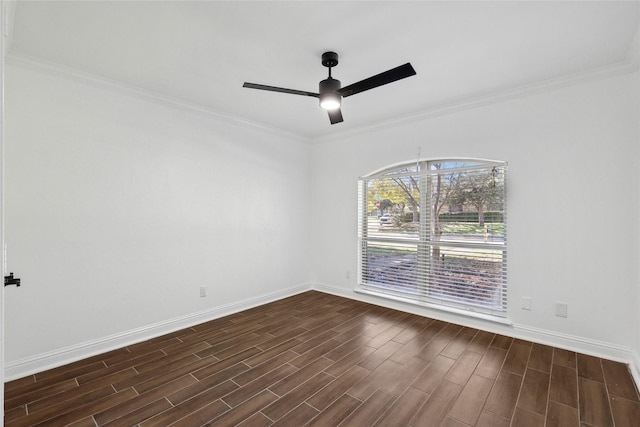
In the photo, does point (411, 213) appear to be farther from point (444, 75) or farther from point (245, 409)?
point (245, 409)

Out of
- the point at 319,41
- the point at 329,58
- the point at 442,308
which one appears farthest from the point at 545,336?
the point at 319,41

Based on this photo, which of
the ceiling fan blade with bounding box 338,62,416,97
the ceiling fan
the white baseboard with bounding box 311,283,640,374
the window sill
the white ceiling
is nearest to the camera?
the white ceiling

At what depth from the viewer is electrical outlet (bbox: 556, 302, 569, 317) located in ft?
9.55

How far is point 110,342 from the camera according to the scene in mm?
2914

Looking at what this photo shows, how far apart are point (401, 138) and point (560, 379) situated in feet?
9.65

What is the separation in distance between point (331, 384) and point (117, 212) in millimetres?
2533

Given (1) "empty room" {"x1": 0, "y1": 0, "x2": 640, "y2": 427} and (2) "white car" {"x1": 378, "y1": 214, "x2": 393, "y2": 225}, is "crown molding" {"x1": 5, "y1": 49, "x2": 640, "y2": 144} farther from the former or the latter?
(2) "white car" {"x1": 378, "y1": 214, "x2": 393, "y2": 225}

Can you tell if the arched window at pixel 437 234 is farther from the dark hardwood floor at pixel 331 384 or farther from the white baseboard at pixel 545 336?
the dark hardwood floor at pixel 331 384

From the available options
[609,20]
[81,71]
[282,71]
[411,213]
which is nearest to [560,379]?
[411,213]

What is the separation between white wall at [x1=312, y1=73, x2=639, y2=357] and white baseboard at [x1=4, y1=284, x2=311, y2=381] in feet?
8.83

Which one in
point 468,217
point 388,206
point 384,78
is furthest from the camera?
point 388,206

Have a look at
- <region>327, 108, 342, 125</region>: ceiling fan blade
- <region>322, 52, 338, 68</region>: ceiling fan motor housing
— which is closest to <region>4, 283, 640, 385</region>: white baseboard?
<region>327, 108, 342, 125</region>: ceiling fan blade

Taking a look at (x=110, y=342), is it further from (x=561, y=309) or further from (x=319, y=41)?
(x=561, y=309)

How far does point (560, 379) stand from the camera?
2.40m
